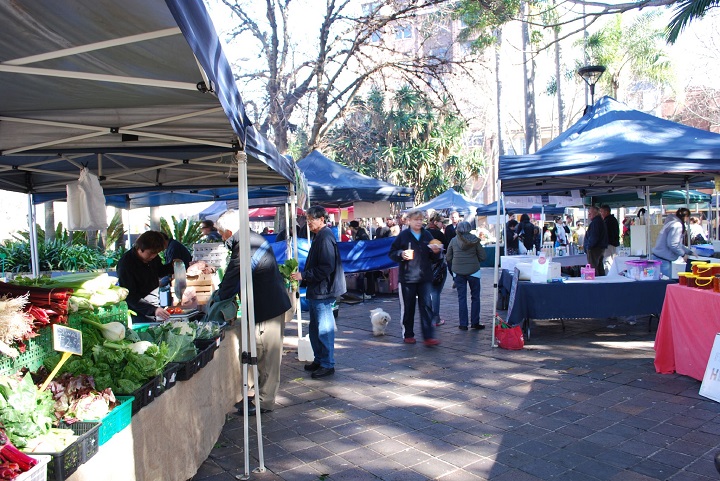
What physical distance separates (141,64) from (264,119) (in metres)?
16.2

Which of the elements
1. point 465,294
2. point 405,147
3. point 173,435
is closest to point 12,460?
point 173,435

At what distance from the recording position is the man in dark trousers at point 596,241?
10.9 metres

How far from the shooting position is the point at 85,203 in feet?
16.8

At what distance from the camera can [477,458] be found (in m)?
4.17

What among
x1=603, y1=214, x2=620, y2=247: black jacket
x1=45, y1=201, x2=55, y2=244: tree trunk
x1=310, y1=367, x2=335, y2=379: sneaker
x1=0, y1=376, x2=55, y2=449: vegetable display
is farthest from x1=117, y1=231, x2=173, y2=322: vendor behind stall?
x1=603, y1=214, x2=620, y2=247: black jacket

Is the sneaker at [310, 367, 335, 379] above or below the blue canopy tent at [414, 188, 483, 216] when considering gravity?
below

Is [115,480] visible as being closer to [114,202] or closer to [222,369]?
[222,369]

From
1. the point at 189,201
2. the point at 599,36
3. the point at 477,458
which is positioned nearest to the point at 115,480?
the point at 477,458

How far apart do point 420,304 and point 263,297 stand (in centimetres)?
313

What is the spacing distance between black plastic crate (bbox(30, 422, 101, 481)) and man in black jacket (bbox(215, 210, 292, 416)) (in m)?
2.59

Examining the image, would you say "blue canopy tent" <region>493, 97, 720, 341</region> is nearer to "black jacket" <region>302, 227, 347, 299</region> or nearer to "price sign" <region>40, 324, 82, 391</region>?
"black jacket" <region>302, 227, 347, 299</region>

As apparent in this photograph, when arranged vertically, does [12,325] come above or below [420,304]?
above

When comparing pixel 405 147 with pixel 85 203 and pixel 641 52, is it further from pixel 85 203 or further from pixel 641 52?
pixel 85 203

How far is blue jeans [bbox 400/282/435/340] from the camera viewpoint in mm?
7699
